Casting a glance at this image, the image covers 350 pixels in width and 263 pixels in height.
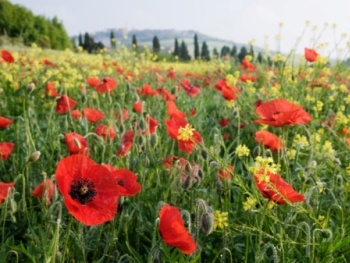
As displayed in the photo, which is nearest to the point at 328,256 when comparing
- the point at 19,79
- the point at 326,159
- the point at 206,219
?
the point at 206,219

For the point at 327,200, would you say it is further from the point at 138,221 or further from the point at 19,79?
the point at 19,79

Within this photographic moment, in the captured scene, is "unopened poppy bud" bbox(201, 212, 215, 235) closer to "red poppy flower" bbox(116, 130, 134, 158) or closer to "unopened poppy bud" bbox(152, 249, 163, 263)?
"unopened poppy bud" bbox(152, 249, 163, 263)

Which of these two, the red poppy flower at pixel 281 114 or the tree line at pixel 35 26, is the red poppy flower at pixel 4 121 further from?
the tree line at pixel 35 26

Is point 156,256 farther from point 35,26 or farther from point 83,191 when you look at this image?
point 35,26

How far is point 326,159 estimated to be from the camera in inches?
80.5

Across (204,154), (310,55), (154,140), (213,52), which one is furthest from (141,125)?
(213,52)

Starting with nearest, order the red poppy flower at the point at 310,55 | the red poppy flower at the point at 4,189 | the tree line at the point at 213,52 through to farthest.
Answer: the red poppy flower at the point at 4,189 → the red poppy flower at the point at 310,55 → the tree line at the point at 213,52

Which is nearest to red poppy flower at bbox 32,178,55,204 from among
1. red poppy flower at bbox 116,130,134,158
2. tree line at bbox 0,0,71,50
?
red poppy flower at bbox 116,130,134,158

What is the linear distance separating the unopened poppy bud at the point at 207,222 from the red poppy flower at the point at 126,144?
2.41 ft

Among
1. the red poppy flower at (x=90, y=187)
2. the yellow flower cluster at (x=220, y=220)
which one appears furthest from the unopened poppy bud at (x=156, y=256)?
the yellow flower cluster at (x=220, y=220)

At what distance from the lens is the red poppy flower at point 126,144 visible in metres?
2.15

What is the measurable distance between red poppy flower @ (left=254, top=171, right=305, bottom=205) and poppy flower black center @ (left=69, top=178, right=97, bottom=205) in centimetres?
45

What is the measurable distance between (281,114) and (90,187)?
0.75 metres

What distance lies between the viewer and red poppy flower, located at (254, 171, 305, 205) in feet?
4.57
